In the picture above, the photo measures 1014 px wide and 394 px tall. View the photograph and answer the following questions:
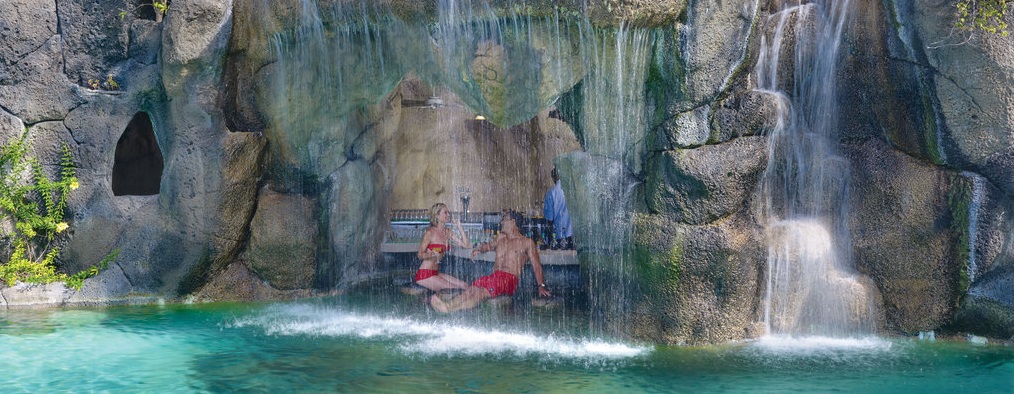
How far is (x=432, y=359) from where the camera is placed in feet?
23.0

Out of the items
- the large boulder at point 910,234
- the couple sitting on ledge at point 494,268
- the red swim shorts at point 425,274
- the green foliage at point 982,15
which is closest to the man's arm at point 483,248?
the couple sitting on ledge at point 494,268

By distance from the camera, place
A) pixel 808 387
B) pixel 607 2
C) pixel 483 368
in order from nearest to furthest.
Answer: pixel 808 387, pixel 483 368, pixel 607 2

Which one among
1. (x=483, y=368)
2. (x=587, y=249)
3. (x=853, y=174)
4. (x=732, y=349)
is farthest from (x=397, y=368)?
(x=853, y=174)

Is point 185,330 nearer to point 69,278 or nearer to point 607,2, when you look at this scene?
point 69,278

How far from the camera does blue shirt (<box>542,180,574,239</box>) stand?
1112 centimetres

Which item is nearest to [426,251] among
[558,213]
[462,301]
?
[462,301]

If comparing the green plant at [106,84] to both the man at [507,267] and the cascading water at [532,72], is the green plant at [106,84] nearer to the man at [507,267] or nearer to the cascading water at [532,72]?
the cascading water at [532,72]

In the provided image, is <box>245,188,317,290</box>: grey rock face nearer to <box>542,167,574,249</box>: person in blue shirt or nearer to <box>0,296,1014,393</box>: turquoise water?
<box>0,296,1014,393</box>: turquoise water

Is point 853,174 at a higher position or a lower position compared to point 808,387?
higher

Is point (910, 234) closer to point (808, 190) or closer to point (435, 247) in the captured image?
point (808, 190)

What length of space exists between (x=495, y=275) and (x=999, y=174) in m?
4.74

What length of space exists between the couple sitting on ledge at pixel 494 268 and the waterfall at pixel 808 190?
259 centimetres

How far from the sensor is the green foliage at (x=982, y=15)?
23.1 feet

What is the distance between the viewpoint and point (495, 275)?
918 centimetres
